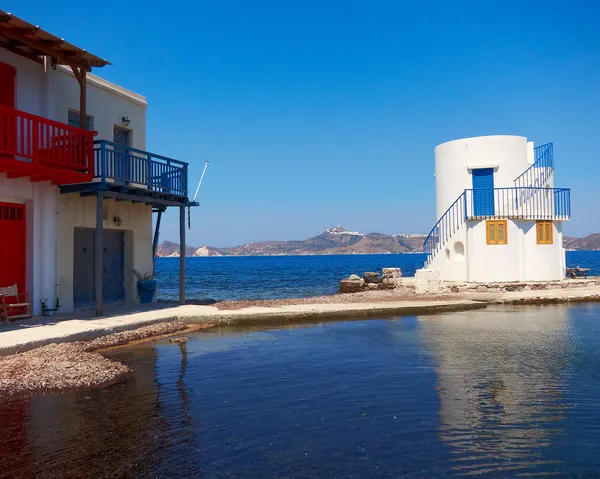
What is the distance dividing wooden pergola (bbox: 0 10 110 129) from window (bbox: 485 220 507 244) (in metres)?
17.9

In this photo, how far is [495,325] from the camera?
1410 cm

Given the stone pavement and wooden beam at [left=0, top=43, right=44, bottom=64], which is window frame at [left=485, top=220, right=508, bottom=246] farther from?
wooden beam at [left=0, top=43, right=44, bottom=64]

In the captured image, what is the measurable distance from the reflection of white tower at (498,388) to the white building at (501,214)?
10.9 m

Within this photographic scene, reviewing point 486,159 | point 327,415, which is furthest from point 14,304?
point 486,159

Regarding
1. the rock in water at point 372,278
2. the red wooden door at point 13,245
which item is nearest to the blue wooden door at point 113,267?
the red wooden door at point 13,245

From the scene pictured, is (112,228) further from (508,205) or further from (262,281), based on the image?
(262,281)

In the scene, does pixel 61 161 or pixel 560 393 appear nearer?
pixel 560 393

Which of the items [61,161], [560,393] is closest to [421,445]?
[560,393]

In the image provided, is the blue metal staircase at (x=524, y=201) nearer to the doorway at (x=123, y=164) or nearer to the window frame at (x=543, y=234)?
the window frame at (x=543, y=234)

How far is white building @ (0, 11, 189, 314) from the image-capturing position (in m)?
12.7

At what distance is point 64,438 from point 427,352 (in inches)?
269

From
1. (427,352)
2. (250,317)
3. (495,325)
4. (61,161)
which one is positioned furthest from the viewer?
(250,317)

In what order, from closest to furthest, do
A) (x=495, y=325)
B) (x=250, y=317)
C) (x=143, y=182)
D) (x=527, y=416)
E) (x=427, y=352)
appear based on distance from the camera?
(x=527, y=416)
(x=427, y=352)
(x=495, y=325)
(x=250, y=317)
(x=143, y=182)

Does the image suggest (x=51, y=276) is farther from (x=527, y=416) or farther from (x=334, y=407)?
(x=527, y=416)
